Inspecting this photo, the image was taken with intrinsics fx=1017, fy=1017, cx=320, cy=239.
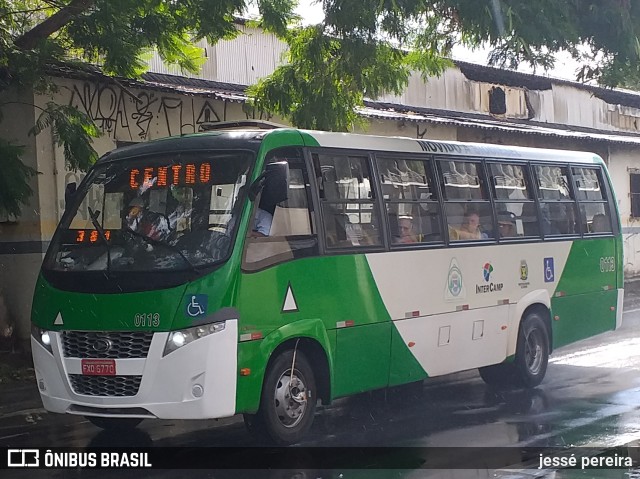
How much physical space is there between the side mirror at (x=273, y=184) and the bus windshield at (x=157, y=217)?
12 centimetres

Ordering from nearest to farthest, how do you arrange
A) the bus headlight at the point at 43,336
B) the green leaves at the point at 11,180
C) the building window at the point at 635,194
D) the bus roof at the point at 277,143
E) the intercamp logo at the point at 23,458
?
the intercamp logo at the point at 23,458 < the bus headlight at the point at 43,336 < the bus roof at the point at 277,143 < the green leaves at the point at 11,180 < the building window at the point at 635,194

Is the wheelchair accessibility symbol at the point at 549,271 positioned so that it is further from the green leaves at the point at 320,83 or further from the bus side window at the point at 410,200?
the green leaves at the point at 320,83

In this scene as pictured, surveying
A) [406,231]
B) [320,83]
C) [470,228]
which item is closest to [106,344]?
[406,231]

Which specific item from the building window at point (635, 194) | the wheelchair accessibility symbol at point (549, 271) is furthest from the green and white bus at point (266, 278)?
the building window at point (635, 194)

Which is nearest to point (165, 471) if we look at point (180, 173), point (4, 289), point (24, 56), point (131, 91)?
point (180, 173)

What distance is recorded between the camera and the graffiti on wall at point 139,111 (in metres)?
14.3

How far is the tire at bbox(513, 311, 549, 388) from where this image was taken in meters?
11.6

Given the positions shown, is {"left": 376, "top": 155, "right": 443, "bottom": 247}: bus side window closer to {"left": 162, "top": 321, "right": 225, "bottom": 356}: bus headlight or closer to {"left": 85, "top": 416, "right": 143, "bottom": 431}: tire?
{"left": 162, "top": 321, "right": 225, "bottom": 356}: bus headlight

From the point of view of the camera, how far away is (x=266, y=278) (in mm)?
8180

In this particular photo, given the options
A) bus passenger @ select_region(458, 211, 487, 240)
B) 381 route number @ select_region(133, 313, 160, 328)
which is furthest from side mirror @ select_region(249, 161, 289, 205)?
bus passenger @ select_region(458, 211, 487, 240)

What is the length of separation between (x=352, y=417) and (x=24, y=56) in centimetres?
565

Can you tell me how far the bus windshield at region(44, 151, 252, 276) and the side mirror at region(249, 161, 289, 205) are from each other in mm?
123

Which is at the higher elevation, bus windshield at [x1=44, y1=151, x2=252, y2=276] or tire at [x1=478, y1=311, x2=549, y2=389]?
bus windshield at [x1=44, y1=151, x2=252, y2=276]

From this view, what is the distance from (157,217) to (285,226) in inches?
41.8
